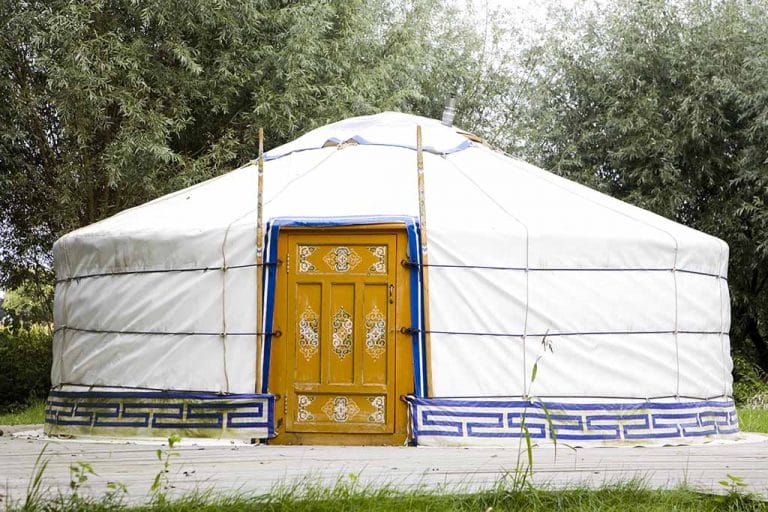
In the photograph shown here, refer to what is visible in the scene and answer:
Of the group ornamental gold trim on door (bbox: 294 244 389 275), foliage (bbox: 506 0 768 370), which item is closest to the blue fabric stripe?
ornamental gold trim on door (bbox: 294 244 389 275)

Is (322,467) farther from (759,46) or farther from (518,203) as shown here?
(759,46)

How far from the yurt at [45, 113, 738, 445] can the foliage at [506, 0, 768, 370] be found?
15.4 ft

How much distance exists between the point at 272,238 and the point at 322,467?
63.1 inches

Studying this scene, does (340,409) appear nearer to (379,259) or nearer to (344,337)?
(344,337)

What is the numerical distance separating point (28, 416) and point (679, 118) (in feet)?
21.0

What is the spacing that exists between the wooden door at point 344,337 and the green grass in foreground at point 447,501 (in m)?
2.01

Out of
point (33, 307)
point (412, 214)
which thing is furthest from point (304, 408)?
point (33, 307)

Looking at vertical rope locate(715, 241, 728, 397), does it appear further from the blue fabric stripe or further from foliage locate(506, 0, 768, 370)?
foliage locate(506, 0, 768, 370)

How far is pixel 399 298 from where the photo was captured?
529cm

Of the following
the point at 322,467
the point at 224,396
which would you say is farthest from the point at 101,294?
the point at 322,467

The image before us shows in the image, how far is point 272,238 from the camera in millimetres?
5316

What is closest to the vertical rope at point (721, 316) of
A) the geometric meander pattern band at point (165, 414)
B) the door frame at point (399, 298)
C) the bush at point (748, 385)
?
the door frame at point (399, 298)

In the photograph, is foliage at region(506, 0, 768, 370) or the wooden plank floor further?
foliage at region(506, 0, 768, 370)

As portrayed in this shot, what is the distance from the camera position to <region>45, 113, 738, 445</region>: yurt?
525cm
